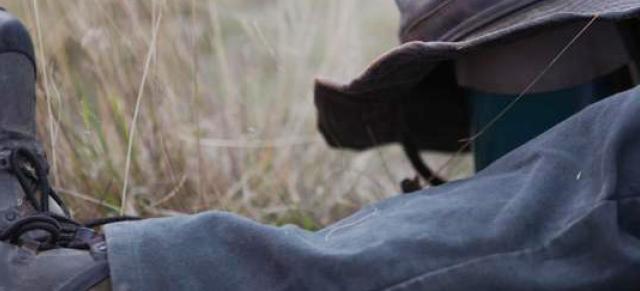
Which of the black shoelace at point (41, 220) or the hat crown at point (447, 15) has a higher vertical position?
the hat crown at point (447, 15)

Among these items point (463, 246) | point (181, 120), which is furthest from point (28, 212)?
point (181, 120)

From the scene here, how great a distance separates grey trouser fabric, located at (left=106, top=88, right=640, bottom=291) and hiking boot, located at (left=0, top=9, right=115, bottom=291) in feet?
0.15

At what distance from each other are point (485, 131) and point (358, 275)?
1.50 ft

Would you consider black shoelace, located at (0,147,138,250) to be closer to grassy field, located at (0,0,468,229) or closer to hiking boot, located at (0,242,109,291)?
hiking boot, located at (0,242,109,291)

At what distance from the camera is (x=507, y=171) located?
1.22 m

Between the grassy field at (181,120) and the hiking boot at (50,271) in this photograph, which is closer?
the hiking boot at (50,271)

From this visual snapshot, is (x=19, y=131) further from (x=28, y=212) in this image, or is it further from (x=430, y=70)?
(x=430, y=70)

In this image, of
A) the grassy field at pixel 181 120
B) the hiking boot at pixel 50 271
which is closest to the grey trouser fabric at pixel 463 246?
the hiking boot at pixel 50 271

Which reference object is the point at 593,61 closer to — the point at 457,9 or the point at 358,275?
the point at 457,9

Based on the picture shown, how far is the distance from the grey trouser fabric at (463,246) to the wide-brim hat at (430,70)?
6.7 inches

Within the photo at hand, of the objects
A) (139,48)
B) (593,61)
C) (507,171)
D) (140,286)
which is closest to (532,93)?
(593,61)

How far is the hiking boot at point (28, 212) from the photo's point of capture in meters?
1.15

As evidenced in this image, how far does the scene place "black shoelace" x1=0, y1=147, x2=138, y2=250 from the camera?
1.19 metres

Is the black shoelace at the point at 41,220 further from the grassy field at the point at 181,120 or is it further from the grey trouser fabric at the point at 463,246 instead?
the grassy field at the point at 181,120
